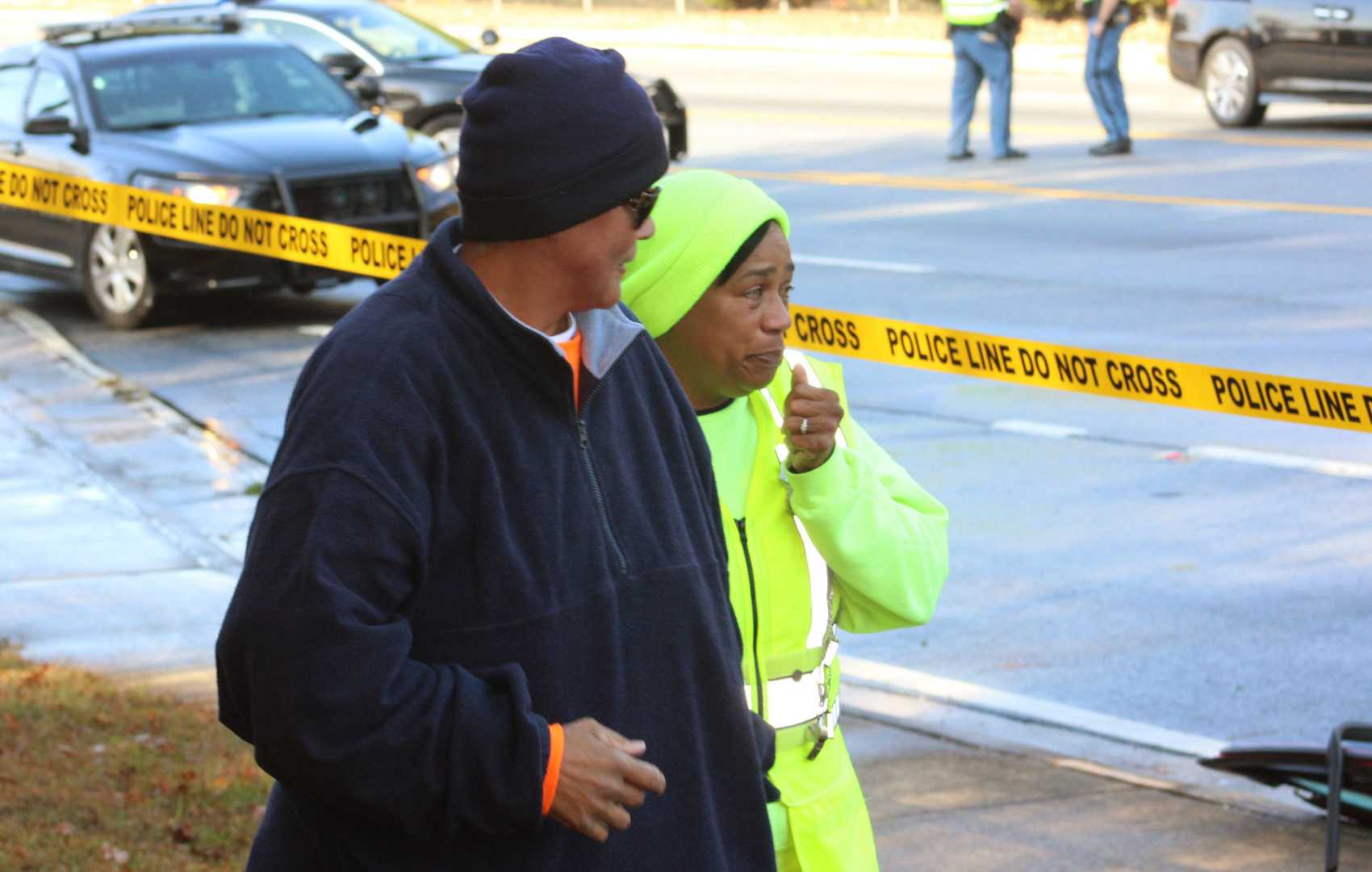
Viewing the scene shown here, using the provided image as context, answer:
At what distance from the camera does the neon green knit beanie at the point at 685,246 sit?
291 centimetres

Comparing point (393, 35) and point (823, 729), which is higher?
point (823, 729)

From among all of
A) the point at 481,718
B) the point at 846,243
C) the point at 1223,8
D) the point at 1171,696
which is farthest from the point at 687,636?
the point at 1223,8

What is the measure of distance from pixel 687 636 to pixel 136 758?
3245 millimetres

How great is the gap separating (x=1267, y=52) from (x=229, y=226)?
13.9m

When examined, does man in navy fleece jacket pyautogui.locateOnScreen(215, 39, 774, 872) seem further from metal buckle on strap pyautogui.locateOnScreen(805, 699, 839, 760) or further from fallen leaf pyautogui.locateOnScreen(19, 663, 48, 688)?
fallen leaf pyautogui.locateOnScreen(19, 663, 48, 688)

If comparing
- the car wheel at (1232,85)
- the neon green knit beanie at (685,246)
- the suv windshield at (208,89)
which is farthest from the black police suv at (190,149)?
the car wheel at (1232,85)

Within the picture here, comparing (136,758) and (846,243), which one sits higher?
(136,758)

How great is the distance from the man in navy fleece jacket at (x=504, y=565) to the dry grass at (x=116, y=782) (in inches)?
97.4

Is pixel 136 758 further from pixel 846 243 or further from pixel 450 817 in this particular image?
pixel 846 243

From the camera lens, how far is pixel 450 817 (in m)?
2.22

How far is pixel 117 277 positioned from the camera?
12555 mm

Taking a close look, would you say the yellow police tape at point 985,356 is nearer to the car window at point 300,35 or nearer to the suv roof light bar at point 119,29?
the suv roof light bar at point 119,29

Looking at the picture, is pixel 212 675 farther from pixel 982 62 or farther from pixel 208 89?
pixel 982 62

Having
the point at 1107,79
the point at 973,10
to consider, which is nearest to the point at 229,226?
the point at 973,10
